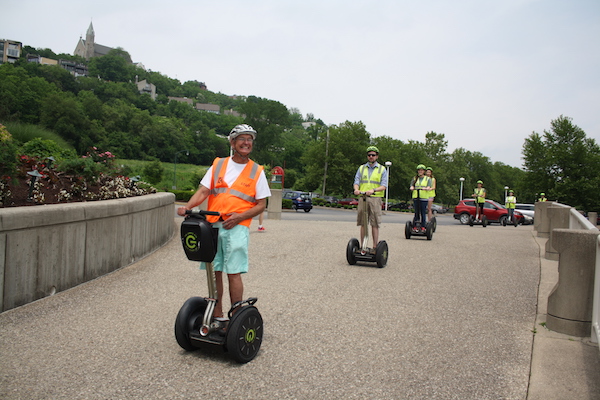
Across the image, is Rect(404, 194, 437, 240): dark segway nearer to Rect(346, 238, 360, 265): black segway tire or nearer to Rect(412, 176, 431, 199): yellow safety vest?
Rect(412, 176, 431, 199): yellow safety vest

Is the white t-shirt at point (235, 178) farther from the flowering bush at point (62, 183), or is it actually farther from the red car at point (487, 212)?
the red car at point (487, 212)

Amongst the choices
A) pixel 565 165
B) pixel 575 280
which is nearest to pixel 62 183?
pixel 575 280

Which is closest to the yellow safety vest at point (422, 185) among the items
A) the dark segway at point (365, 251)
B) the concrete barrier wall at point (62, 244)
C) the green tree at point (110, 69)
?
the dark segway at point (365, 251)

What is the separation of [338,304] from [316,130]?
108 metres

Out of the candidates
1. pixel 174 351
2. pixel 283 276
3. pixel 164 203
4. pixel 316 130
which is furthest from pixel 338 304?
pixel 316 130

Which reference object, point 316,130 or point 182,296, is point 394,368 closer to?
point 182,296

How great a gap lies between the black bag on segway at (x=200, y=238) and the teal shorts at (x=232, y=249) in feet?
0.89

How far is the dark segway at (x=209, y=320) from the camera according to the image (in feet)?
12.6

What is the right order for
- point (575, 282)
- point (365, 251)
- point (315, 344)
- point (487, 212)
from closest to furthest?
point (315, 344), point (575, 282), point (365, 251), point (487, 212)

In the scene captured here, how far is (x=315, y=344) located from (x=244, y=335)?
2.73ft

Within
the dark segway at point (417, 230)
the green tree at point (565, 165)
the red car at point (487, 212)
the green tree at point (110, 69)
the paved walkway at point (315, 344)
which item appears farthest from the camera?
the green tree at point (110, 69)

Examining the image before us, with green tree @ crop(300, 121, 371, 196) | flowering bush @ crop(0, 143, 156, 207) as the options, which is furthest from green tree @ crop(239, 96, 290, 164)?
flowering bush @ crop(0, 143, 156, 207)

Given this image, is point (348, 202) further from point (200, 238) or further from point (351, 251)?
point (200, 238)

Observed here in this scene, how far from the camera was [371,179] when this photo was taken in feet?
28.8
